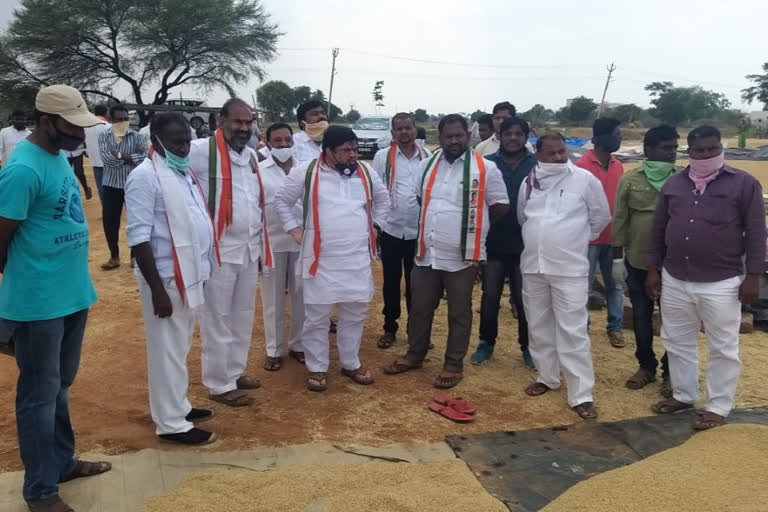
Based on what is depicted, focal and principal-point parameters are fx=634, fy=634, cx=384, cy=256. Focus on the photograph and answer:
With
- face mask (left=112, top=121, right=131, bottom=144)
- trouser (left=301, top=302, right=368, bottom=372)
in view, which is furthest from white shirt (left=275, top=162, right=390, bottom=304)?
face mask (left=112, top=121, right=131, bottom=144)

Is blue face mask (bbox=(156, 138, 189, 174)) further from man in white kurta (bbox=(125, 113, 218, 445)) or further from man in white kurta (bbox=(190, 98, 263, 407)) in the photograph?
man in white kurta (bbox=(190, 98, 263, 407))

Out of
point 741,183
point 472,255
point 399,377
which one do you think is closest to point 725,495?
point 741,183

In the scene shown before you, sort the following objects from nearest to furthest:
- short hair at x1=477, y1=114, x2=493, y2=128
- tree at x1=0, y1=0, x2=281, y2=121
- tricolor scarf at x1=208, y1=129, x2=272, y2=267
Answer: tricolor scarf at x1=208, y1=129, x2=272, y2=267 < short hair at x1=477, y1=114, x2=493, y2=128 < tree at x1=0, y1=0, x2=281, y2=121

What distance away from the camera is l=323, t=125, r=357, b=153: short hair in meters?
4.20

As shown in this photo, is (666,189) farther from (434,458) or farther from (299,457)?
(299,457)

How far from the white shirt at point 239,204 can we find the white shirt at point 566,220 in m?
1.85

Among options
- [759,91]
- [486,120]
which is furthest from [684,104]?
[486,120]

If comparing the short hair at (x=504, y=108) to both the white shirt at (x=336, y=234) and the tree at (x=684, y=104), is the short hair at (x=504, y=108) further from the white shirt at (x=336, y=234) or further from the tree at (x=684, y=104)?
the tree at (x=684, y=104)

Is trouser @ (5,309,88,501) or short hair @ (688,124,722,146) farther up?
short hair @ (688,124,722,146)

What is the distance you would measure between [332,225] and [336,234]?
2.6 inches

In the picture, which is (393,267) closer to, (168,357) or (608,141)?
(608,141)

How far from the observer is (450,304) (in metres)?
4.61

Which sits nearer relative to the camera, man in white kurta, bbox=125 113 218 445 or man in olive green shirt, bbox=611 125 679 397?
man in white kurta, bbox=125 113 218 445

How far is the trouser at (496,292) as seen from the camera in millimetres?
4751
